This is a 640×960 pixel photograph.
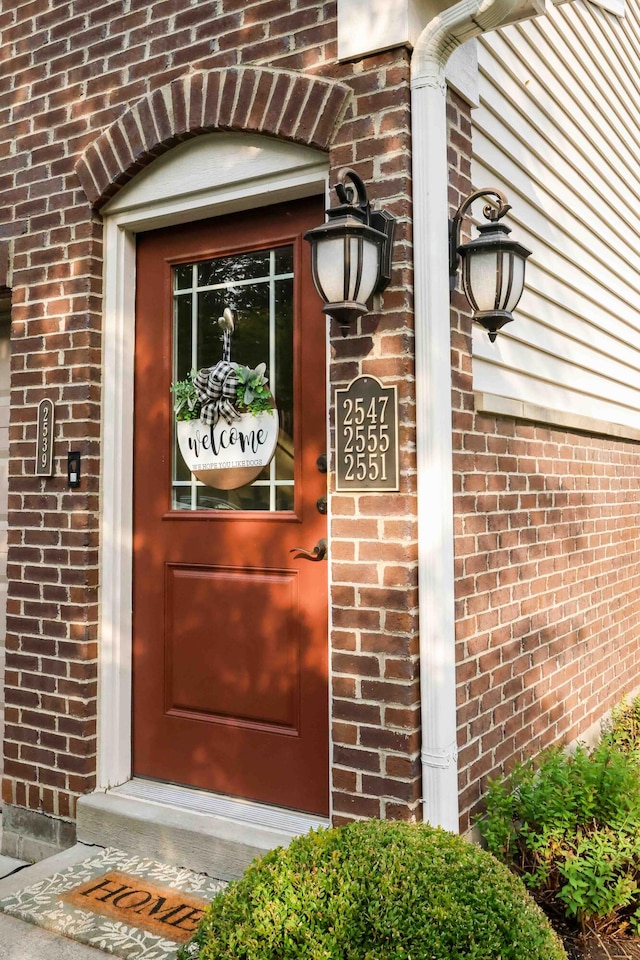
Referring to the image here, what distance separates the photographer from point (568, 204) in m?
4.46

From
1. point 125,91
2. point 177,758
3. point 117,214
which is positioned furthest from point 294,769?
point 125,91

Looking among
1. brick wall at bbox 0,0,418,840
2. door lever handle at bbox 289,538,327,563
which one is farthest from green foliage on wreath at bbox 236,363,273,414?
door lever handle at bbox 289,538,327,563

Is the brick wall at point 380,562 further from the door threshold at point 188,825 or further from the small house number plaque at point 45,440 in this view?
the small house number plaque at point 45,440

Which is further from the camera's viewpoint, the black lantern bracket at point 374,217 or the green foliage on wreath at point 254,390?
the green foliage on wreath at point 254,390

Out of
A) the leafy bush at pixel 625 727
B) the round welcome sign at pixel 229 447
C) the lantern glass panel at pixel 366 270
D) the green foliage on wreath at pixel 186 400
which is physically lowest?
the leafy bush at pixel 625 727

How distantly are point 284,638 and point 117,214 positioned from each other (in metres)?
2.02

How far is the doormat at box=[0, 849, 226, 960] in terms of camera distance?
262 cm

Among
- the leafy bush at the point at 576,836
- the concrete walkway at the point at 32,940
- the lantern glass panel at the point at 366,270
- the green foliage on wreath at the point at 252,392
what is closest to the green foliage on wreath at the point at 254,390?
the green foliage on wreath at the point at 252,392

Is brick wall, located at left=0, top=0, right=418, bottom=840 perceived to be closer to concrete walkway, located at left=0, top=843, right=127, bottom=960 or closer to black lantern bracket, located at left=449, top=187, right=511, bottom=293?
black lantern bracket, located at left=449, top=187, right=511, bottom=293

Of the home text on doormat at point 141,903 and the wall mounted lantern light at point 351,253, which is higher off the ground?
the wall mounted lantern light at point 351,253

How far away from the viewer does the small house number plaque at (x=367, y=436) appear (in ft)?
8.88

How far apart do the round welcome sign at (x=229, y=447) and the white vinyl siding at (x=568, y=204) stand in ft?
2.91

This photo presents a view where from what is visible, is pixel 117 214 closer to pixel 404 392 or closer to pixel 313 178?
pixel 313 178

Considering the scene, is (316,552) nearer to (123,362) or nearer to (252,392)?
(252,392)
